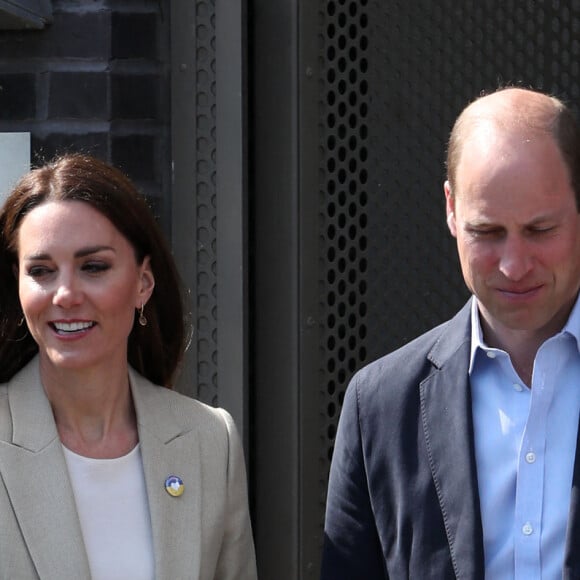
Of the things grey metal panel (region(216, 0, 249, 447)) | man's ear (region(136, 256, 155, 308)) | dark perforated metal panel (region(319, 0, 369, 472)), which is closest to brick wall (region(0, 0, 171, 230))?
grey metal panel (region(216, 0, 249, 447))

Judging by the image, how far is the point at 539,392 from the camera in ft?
9.36

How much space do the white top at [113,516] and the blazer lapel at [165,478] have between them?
0.12 ft

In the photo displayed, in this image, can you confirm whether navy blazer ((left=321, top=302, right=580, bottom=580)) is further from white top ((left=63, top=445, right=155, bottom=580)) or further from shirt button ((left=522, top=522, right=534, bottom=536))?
white top ((left=63, top=445, right=155, bottom=580))

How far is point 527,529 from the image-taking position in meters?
2.79

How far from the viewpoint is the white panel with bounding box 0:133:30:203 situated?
161 inches

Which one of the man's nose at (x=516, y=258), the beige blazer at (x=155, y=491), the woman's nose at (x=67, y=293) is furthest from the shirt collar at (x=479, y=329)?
the woman's nose at (x=67, y=293)

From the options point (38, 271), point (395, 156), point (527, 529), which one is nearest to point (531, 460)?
point (527, 529)

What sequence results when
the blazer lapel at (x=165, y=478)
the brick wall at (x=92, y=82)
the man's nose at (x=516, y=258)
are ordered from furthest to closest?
the brick wall at (x=92, y=82) < the blazer lapel at (x=165, y=478) < the man's nose at (x=516, y=258)

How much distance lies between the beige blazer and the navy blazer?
1.15 ft

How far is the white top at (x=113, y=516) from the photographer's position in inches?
127

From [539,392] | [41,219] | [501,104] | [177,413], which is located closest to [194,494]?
[177,413]

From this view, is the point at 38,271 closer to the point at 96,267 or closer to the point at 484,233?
the point at 96,267

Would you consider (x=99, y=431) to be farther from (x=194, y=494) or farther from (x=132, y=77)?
(x=132, y=77)

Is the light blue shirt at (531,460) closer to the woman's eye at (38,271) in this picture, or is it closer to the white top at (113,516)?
the white top at (113,516)
